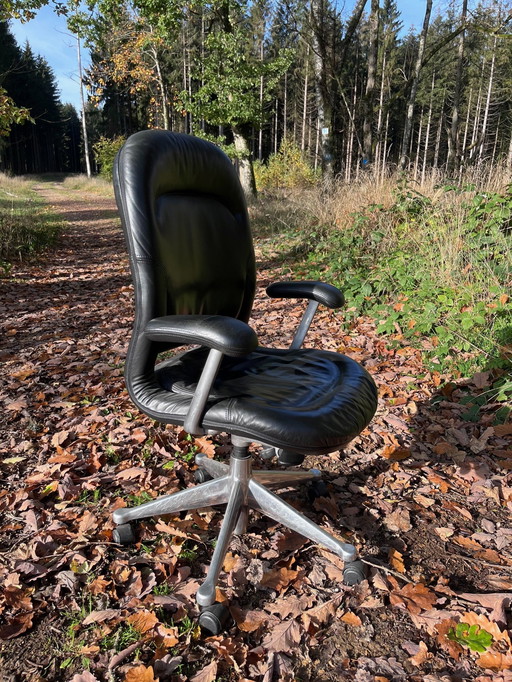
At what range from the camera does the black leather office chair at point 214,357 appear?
4.26ft

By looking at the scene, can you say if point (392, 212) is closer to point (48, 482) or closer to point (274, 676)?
point (48, 482)

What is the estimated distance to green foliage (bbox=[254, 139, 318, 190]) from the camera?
13.5 meters

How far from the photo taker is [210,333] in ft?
3.91

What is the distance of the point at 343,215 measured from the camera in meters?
5.93

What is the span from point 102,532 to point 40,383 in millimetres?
1583

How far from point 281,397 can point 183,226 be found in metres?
0.73

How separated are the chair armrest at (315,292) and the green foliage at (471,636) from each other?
1.15 m

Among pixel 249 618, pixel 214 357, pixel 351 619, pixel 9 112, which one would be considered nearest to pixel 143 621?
pixel 249 618

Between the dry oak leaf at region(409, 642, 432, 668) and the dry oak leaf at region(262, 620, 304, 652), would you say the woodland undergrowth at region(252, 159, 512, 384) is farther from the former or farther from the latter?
the dry oak leaf at region(262, 620, 304, 652)

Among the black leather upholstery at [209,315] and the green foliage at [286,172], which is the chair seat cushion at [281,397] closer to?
the black leather upholstery at [209,315]

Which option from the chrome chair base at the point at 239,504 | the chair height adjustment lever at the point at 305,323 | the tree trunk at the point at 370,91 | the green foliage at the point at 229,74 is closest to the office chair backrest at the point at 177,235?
the chair height adjustment lever at the point at 305,323

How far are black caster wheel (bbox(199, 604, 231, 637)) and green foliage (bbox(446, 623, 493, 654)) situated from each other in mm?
681

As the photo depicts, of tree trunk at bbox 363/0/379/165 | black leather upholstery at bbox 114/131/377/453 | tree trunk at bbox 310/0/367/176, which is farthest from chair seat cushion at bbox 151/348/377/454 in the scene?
tree trunk at bbox 363/0/379/165

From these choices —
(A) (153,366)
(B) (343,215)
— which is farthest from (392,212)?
(A) (153,366)
